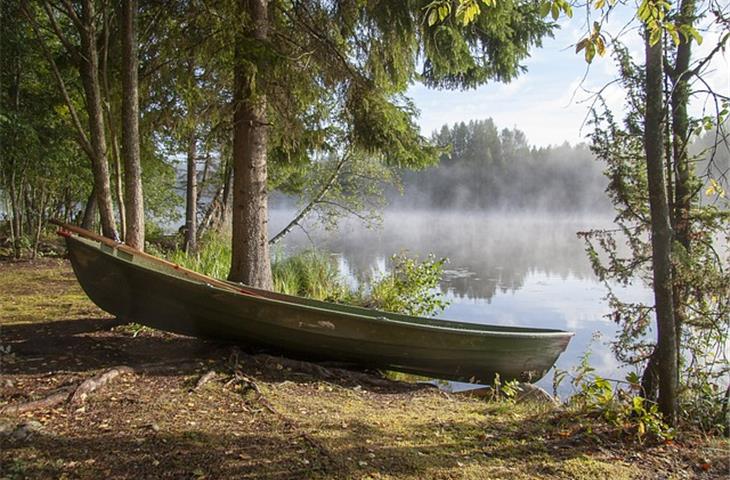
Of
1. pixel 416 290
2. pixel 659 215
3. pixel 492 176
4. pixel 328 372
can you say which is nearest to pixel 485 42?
pixel 416 290

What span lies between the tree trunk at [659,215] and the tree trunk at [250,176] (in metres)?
3.16

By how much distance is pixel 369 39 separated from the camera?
5.07 metres

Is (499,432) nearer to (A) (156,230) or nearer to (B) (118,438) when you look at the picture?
(B) (118,438)

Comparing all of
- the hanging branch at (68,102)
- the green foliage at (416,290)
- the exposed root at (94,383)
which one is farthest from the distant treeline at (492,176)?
the exposed root at (94,383)

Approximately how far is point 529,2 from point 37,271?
7.39 m

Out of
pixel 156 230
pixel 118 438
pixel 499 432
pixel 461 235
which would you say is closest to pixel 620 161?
pixel 499 432

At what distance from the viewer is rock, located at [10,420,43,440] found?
6.47 ft

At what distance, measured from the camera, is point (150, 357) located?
3.38 meters

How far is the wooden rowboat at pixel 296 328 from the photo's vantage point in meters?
3.25

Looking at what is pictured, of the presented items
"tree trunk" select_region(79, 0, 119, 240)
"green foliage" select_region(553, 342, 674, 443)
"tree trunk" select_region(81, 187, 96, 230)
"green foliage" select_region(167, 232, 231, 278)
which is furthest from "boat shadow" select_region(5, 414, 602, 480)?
"tree trunk" select_region(81, 187, 96, 230)

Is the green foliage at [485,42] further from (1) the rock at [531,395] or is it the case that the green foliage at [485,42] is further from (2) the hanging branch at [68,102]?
(2) the hanging branch at [68,102]

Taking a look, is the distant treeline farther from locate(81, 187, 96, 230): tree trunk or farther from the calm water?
locate(81, 187, 96, 230): tree trunk

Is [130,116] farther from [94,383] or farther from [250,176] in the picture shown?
[94,383]

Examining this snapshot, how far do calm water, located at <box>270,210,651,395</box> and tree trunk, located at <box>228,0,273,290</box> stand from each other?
3050 millimetres
